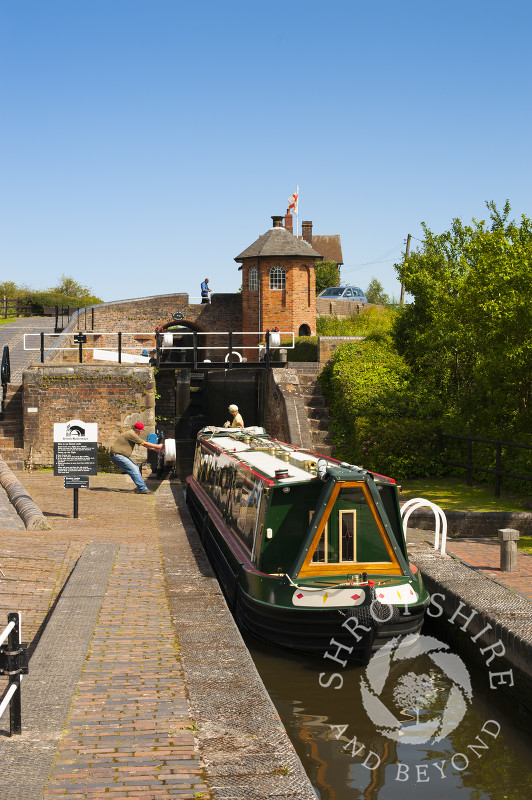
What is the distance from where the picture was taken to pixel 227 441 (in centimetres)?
1259

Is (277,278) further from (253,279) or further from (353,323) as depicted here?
(353,323)

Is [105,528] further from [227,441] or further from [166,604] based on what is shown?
[166,604]

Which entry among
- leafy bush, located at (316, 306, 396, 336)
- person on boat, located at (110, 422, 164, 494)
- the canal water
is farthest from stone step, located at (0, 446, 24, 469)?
leafy bush, located at (316, 306, 396, 336)

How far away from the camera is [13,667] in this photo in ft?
14.6

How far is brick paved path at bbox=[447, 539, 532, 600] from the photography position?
8609 millimetres

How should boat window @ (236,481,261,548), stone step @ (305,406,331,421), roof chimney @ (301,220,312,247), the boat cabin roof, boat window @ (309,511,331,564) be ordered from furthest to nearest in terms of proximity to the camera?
1. roof chimney @ (301,220,312,247)
2. stone step @ (305,406,331,421)
3. boat window @ (236,481,261,548)
4. the boat cabin roof
5. boat window @ (309,511,331,564)

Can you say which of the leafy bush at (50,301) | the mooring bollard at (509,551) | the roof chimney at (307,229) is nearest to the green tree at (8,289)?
the leafy bush at (50,301)

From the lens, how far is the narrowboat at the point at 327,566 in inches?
283

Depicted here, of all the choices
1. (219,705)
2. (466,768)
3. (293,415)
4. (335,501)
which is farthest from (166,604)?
(293,415)

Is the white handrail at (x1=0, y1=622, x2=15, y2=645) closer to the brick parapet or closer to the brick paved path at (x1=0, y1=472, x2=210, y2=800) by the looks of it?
the brick paved path at (x1=0, y1=472, x2=210, y2=800)

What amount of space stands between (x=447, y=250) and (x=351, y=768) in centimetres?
1763

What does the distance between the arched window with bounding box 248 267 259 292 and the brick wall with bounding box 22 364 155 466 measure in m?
15.9

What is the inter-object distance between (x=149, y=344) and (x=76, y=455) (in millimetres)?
23826

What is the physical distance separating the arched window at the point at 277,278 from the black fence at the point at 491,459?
19.0 metres
